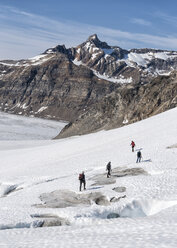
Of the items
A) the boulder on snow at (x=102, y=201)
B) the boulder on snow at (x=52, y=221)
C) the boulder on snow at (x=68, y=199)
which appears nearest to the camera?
the boulder on snow at (x=52, y=221)

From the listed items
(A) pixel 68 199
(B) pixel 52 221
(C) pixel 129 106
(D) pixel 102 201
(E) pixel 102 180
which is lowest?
(B) pixel 52 221

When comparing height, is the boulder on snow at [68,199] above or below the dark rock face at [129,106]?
below

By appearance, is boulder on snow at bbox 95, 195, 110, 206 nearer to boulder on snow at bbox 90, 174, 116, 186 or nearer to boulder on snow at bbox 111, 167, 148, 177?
boulder on snow at bbox 90, 174, 116, 186

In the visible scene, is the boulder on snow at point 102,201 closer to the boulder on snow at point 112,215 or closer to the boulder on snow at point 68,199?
the boulder on snow at point 68,199

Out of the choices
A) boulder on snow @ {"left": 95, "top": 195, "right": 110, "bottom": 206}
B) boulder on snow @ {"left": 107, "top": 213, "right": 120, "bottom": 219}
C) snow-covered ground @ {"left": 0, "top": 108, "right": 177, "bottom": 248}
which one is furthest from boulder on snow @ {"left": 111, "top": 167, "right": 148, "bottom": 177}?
boulder on snow @ {"left": 107, "top": 213, "right": 120, "bottom": 219}

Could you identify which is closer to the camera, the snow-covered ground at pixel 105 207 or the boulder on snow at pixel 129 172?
the snow-covered ground at pixel 105 207

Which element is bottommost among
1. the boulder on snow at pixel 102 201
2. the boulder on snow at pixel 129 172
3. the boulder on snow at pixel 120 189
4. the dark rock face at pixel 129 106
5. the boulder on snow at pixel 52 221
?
the boulder on snow at pixel 52 221

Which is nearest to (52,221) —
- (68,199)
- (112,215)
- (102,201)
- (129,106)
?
(112,215)

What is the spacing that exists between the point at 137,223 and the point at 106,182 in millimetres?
10556

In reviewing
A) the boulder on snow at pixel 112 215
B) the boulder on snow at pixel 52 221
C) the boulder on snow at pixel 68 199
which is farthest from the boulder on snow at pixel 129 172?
the boulder on snow at pixel 52 221

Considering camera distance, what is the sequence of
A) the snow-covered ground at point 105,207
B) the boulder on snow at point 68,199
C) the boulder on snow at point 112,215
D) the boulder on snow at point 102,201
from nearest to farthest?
the snow-covered ground at point 105,207
the boulder on snow at point 112,215
the boulder on snow at point 102,201
the boulder on snow at point 68,199

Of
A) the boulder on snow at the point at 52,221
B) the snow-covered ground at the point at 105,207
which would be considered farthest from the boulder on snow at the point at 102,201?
the boulder on snow at the point at 52,221

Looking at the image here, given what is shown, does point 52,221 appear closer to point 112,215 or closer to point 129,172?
point 112,215

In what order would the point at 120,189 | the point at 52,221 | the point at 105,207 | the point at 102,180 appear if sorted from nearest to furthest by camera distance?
the point at 52,221, the point at 105,207, the point at 120,189, the point at 102,180
